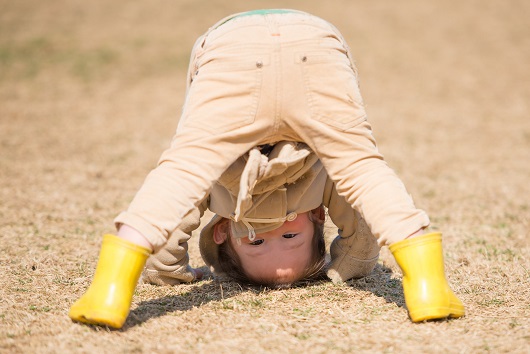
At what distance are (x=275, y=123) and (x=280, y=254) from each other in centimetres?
76

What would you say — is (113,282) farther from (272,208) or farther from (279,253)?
(279,253)

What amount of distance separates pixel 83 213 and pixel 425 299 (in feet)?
9.27

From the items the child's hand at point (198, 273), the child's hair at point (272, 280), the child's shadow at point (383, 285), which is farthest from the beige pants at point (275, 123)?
the child's hand at point (198, 273)

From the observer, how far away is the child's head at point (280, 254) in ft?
10.2

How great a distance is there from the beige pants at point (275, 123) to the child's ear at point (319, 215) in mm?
683

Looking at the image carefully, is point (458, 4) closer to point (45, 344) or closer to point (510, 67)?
point (510, 67)

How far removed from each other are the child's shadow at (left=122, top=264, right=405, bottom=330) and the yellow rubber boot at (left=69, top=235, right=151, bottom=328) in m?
0.17

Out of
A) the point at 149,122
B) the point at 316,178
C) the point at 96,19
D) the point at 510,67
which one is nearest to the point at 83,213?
the point at 316,178

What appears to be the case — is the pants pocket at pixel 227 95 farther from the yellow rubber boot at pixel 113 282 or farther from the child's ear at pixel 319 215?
the child's ear at pixel 319 215

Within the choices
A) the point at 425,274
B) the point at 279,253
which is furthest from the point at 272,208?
the point at 425,274

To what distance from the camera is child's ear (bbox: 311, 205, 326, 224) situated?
3.32m

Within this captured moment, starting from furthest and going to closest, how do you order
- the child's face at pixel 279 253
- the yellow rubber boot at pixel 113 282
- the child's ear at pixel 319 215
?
the child's ear at pixel 319 215
the child's face at pixel 279 253
the yellow rubber boot at pixel 113 282

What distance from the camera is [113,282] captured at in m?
2.40

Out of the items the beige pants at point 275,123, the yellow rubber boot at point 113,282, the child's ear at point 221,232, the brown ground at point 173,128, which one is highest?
the beige pants at point 275,123
